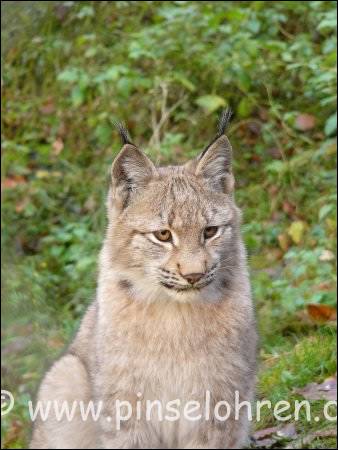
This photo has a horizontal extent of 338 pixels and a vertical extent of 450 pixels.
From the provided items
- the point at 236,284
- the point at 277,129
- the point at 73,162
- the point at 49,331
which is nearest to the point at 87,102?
the point at 73,162

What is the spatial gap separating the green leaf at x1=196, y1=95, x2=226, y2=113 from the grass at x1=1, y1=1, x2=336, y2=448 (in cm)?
1

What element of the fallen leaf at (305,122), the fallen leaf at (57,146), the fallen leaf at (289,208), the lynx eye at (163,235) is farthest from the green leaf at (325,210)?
the lynx eye at (163,235)

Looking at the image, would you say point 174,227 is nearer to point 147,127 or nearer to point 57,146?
point 147,127

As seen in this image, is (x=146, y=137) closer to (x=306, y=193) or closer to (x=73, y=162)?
(x=73, y=162)

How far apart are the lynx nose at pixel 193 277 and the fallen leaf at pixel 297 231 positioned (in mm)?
4881

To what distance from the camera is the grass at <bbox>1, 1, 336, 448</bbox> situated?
9.75 m

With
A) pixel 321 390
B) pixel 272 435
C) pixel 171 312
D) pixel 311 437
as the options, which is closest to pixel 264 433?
pixel 272 435

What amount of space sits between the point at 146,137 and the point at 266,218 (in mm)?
1983

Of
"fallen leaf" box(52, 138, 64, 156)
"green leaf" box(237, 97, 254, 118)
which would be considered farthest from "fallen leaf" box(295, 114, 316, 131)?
"fallen leaf" box(52, 138, 64, 156)

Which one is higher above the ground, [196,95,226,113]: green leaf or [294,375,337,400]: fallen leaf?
[294,375,337,400]: fallen leaf

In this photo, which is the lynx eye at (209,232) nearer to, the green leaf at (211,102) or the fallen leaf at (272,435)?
the fallen leaf at (272,435)

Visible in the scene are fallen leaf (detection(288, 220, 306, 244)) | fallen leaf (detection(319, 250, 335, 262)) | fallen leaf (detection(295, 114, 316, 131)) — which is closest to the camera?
fallen leaf (detection(319, 250, 335, 262))

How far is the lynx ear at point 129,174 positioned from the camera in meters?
5.22

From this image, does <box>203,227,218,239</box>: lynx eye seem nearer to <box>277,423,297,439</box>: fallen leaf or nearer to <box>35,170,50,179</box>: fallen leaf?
<box>277,423,297,439</box>: fallen leaf
